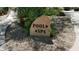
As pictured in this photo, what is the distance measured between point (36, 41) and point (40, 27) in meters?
0.11

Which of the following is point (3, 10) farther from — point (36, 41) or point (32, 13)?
point (36, 41)

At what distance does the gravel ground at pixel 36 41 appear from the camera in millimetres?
2097

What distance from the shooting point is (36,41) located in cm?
210

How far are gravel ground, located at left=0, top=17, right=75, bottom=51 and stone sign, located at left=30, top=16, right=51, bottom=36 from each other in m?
0.04

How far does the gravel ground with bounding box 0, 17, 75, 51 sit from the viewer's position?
2.10 meters

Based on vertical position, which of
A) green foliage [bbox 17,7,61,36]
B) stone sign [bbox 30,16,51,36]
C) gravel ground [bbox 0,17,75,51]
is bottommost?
gravel ground [bbox 0,17,75,51]

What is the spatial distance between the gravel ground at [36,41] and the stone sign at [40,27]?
0.13 ft

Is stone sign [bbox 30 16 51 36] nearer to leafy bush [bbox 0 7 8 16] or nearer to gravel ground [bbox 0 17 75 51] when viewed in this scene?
gravel ground [bbox 0 17 75 51]

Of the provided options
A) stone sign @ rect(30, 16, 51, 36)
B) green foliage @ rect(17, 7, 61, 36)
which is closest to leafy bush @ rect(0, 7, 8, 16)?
green foliage @ rect(17, 7, 61, 36)

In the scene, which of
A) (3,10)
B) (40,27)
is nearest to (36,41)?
(40,27)

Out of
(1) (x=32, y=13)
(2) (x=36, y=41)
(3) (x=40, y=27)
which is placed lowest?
(2) (x=36, y=41)
